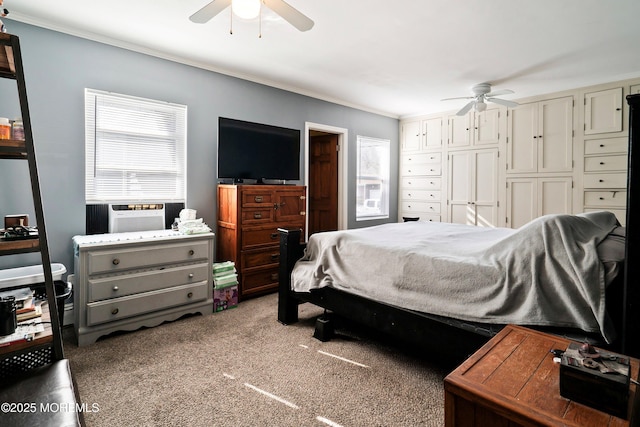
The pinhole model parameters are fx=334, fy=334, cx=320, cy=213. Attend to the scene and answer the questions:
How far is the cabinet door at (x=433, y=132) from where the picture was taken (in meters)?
5.65

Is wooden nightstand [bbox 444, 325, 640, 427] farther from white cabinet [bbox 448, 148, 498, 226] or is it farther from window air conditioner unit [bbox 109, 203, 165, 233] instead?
white cabinet [bbox 448, 148, 498, 226]

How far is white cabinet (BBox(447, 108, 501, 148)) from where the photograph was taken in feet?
16.5

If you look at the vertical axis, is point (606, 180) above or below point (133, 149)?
below

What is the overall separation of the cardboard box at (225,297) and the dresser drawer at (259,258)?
280mm

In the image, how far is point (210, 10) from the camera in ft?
6.52

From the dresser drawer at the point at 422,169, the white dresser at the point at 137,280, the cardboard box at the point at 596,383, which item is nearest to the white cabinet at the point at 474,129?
the dresser drawer at the point at 422,169

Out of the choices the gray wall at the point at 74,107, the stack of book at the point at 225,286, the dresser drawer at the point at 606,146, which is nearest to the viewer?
the gray wall at the point at 74,107

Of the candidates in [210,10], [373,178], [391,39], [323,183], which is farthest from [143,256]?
[373,178]

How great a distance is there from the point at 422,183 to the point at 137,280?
471cm

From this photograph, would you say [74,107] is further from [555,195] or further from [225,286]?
[555,195]

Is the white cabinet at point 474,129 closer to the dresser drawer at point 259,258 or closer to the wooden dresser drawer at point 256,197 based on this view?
the wooden dresser drawer at point 256,197

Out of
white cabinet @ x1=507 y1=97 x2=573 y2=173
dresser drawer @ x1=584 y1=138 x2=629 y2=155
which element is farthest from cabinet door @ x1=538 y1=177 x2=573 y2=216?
dresser drawer @ x1=584 y1=138 x2=629 y2=155

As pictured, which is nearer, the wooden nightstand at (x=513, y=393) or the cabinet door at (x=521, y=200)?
the wooden nightstand at (x=513, y=393)

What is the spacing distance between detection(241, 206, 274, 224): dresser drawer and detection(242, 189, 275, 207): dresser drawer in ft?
0.21
